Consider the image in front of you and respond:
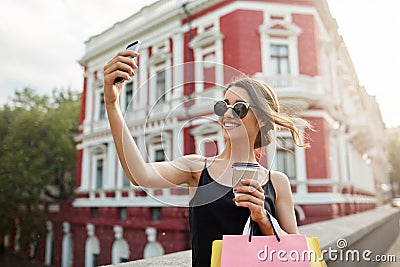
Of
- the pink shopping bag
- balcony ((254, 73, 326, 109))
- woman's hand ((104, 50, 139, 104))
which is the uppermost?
balcony ((254, 73, 326, 109))

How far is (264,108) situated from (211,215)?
153 mm

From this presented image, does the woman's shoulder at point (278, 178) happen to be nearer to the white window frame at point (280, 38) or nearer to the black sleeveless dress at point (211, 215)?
the black sleeveless dress at point (211, 215)

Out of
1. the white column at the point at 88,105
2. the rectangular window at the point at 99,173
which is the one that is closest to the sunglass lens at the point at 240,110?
the white column at the point at 88,105

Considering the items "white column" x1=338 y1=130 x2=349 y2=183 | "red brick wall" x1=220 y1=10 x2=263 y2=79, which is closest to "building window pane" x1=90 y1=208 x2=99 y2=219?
Result: "red brick wall" x1=220 y1=10 x2=263 y2=79

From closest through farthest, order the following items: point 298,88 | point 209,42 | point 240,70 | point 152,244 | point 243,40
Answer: point 240,70
point 298,88
point 243,40
point 209,42
point 152,244

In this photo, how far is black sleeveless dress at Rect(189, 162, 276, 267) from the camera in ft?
1.41

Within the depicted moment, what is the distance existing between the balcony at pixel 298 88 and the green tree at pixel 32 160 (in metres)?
4.62

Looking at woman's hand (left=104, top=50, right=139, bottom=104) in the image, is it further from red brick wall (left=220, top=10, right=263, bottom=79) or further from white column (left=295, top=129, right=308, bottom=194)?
red brick wall (left=220, top=10, right=263, bottom=79)

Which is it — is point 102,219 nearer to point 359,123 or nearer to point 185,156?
point 359,123

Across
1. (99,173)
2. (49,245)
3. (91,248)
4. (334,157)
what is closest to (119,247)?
(91,248)

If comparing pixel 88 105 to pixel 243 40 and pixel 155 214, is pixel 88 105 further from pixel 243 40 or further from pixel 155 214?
pixel 243 40

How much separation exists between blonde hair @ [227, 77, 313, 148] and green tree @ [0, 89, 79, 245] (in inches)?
252

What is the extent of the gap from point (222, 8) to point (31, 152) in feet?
14.7

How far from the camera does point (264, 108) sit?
448mm
